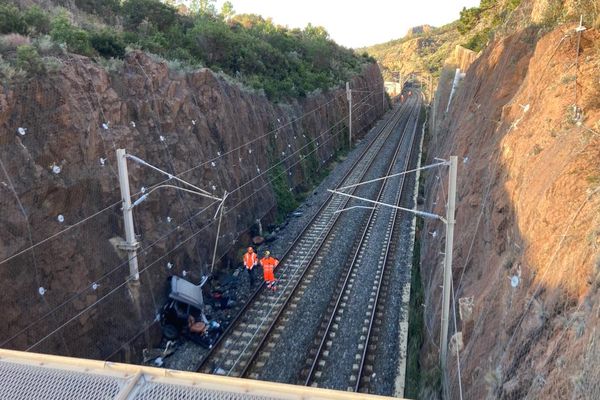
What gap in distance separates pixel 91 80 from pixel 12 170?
3.99 m

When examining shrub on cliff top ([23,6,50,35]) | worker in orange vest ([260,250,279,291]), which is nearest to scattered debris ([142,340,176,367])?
worker in orange vest ([260,250,279,291])

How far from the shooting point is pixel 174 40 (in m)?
24.5

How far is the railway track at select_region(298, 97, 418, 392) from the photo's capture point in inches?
460

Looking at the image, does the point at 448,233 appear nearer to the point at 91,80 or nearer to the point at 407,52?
the point at 91,80

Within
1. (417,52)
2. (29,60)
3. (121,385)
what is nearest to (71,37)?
(29,60)

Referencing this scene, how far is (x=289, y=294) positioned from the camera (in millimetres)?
15453

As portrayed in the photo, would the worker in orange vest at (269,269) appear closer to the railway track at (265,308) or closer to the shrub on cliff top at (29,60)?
the railway track at (265,308)

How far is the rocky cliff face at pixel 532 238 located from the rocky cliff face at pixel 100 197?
25.9 ft

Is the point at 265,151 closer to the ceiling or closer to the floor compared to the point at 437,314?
closer to the ceiling

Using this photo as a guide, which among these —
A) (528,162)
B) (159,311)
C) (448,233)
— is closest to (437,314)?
(448,233)

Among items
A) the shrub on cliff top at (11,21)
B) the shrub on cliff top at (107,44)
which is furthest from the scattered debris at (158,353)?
the shrub on cliff top at (11,21)

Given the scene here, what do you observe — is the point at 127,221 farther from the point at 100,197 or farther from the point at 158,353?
the point at 158,353

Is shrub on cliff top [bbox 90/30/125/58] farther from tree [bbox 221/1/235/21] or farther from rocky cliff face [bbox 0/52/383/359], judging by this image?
tree [bbox 221/1/235/21]

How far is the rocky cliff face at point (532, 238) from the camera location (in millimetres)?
5766
